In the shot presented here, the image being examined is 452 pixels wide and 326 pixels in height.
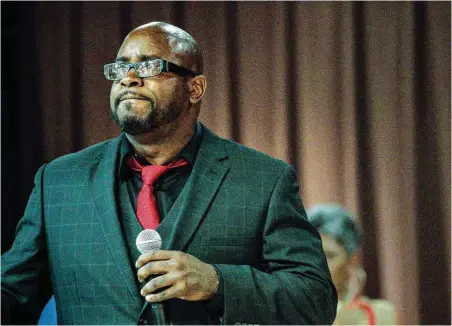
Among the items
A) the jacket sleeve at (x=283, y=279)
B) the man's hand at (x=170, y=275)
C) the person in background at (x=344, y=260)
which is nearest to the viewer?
the man's hand at (x=170, y=275)

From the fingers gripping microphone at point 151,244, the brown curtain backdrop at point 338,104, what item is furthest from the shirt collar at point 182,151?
the brown curtain backdrop at point 338,104

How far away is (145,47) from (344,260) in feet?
6.08

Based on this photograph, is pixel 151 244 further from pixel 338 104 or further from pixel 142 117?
pixel 338 104

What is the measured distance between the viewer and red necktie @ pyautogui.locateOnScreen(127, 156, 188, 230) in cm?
177

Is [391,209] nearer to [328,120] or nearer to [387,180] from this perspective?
[387,180]

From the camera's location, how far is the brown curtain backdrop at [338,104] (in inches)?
154

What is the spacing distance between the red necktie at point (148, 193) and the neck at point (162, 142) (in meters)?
0.02

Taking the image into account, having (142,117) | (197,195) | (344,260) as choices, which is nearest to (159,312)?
(197,195)

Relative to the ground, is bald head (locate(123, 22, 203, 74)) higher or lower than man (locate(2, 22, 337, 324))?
higher

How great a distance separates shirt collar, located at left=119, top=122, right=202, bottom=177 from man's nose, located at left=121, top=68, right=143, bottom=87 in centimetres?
20

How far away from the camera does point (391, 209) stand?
3.93 m

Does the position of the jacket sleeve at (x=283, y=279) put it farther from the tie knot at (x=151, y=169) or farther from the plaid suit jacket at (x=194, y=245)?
the tie knot at (x=151, y=169)

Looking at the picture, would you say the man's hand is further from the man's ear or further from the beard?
the man's ear

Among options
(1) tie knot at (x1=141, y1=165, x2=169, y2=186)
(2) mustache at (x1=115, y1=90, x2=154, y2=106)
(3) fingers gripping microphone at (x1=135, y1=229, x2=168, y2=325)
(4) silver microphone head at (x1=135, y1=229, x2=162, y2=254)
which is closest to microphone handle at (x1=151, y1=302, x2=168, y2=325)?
(3) fingers gripping microphone at (x1=135, y1=229, x2=168, y2=325)
